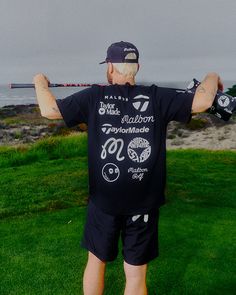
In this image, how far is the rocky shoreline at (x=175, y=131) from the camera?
19675mm

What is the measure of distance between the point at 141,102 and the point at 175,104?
0.24 metres

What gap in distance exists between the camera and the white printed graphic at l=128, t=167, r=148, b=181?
140 inches

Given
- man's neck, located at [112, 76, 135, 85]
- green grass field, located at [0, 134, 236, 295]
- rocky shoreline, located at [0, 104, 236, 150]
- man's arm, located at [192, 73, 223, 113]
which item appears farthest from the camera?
rocky shoreline, located at [0, 104, 236, 150]

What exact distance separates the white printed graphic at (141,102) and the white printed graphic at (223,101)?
622 mm

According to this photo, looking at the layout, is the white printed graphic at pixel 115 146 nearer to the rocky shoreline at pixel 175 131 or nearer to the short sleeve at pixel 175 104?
the short sleeve at pixel 175 104

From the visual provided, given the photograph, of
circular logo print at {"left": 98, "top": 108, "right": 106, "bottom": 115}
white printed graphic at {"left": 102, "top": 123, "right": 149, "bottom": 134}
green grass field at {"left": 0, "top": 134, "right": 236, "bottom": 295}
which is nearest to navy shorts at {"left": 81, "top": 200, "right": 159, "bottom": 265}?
white printed graphic at {"left": 102, "top": 123, "right": 149, "bottom": 134}

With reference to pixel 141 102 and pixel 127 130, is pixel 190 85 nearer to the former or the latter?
pixel 141 102

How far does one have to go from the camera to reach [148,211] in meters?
3.69

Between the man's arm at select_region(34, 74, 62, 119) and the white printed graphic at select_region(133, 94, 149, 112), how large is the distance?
1.77 feet

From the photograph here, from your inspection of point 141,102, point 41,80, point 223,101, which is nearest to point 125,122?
point 141,102

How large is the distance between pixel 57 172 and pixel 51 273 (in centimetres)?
580

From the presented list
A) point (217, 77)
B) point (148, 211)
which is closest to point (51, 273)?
point (148, 211)

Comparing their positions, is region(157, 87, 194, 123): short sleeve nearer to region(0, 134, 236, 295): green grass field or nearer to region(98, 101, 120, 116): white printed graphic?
region(98, 101, 120, 116): white printed graphic

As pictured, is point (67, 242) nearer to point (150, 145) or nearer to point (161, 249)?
point (161, 249)
